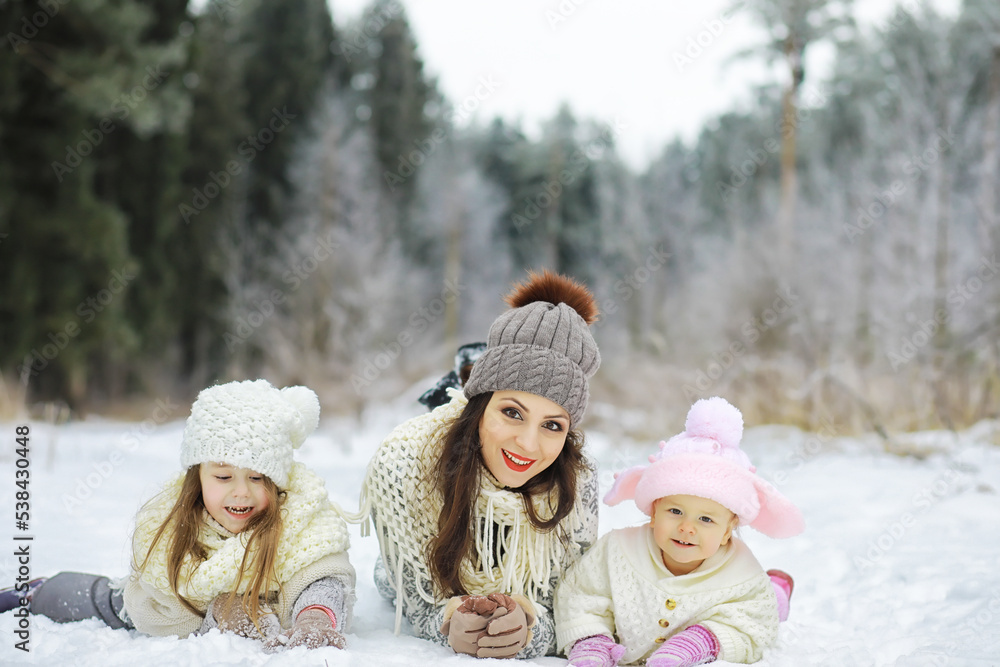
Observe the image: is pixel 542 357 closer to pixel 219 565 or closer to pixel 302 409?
pixel 302 409

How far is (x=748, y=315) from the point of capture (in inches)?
392

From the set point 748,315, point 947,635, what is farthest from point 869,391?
point 947,635

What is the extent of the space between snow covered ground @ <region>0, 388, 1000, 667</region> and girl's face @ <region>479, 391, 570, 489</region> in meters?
0.51

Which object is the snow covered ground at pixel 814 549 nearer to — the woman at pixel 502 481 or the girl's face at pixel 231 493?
the woman at pixel 502 481

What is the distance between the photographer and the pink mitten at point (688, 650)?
6.92 ft

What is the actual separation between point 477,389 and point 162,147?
431 inches

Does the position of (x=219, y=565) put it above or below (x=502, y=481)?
below

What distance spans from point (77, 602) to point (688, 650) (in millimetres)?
1942

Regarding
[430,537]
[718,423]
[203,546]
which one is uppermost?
[718,423]

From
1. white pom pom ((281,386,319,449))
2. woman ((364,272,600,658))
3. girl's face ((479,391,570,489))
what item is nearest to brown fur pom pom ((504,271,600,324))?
woman ((364,272,600,658))

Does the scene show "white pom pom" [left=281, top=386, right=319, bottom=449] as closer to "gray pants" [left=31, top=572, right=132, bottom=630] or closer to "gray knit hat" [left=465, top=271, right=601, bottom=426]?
"gray knit hat" [left=465, top=271, right=601, bottom=426]

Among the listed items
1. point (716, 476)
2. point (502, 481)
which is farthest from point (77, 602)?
point (716, 476)

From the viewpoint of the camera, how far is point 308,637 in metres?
1.98

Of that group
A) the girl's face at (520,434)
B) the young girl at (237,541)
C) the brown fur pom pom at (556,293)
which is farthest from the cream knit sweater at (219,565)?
the brown fur pom pom at (556,293)
